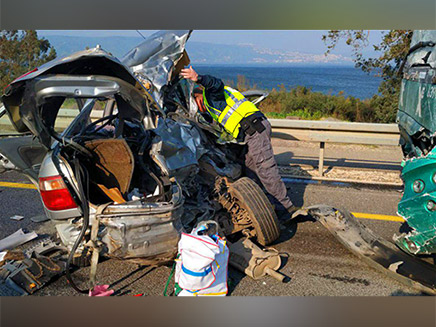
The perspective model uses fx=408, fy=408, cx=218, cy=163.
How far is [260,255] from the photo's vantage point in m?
3.67

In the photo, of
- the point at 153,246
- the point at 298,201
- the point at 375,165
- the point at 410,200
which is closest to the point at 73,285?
the point at 153,246

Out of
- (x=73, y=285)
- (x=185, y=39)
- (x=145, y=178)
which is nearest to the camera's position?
(x=73, y=285)

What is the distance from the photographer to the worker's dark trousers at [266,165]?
4.70m

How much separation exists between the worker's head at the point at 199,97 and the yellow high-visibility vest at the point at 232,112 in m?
0.07

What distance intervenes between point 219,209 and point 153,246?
3.42ft

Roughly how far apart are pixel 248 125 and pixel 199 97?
0.67 meters

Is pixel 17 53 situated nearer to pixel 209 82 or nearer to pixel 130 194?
pixel 209 82

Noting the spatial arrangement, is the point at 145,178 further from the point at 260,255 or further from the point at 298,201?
the point at 298,201

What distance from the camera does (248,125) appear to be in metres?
4.66

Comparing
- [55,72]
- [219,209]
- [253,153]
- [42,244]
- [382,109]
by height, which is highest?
[55,72]

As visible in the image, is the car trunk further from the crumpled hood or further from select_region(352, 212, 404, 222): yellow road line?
select_region(352, 212, 404, 222): yellow road line

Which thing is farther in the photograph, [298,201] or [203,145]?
[298,201]

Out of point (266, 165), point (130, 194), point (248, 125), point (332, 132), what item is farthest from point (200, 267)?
point (332, 132)

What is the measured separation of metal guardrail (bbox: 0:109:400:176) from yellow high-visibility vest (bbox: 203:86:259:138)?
6.98 ft
